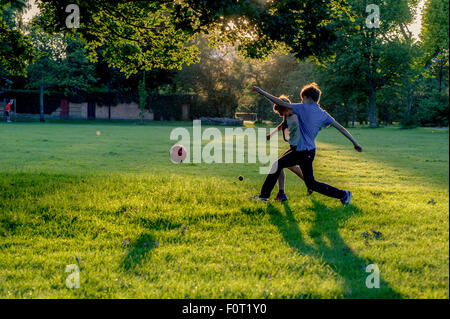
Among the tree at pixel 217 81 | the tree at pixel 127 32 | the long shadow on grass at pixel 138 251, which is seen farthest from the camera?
the tree at pixel 217 81

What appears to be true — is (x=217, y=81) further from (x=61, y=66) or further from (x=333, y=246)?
(x=333, y=246)

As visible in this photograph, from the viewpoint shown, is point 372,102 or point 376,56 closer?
point 376,56

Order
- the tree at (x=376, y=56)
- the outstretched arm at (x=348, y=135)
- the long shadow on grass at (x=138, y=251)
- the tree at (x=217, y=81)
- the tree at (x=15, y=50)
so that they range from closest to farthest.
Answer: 1. the long shadow on grass at (x=138, y=251)
2. the outstretched arm at (x=348, y=135)
3. the tree at (x=15, y=50)
4. the tree at (x=376, y=56)
5. the tree at (x=217, y=81)

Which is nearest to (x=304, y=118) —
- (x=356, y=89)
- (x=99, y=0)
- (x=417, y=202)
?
(x=417, y=202)

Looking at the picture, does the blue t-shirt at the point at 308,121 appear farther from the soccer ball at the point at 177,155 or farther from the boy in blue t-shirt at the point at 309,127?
the soccer ball at the point at 177,155

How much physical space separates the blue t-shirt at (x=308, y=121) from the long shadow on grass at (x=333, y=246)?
1261mm

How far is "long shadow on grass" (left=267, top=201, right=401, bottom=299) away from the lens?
12.0 ft

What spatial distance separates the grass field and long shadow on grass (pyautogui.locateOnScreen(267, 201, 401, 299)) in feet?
0.05

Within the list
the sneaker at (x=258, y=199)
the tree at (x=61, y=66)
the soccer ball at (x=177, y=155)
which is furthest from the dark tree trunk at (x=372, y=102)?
the sneaker at (x=258, y=199)

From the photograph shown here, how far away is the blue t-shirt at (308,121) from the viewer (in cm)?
627

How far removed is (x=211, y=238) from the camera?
5.31m

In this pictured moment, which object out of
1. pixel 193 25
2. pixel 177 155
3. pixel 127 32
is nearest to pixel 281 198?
pixel 193 25

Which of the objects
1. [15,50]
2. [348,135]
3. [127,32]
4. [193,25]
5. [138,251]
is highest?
[127,32]

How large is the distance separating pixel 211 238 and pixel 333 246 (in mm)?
1723
